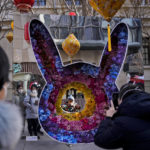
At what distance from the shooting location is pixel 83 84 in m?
3.95

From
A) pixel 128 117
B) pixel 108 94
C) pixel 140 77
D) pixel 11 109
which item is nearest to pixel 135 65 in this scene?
pixel 140 77

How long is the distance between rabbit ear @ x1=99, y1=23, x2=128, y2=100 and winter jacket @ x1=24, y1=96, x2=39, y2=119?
1.31 metres

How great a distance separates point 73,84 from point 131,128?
8.33 ft

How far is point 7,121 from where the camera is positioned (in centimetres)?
83

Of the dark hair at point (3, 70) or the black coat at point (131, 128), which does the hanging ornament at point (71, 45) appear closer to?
the black coat at point (131, 128)

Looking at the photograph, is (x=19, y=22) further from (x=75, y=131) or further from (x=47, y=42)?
(x=75, y=131)

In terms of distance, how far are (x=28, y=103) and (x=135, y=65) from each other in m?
2.12

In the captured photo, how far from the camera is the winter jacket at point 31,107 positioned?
12.1 ft

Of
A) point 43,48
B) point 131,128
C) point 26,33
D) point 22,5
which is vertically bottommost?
point 131,128

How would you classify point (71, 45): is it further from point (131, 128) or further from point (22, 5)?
point (131, 128)

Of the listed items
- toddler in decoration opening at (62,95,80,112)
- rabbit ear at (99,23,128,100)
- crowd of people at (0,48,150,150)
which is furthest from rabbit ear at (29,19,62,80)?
crowd of people at (0,48,150,150)

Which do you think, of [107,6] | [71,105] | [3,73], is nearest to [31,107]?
[71,105]

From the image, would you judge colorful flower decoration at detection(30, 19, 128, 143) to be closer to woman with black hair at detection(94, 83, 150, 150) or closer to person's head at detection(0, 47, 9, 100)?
woman with black hair at detection(94, 83, 150, 150)

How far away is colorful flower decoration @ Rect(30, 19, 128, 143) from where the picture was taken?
3797mm
